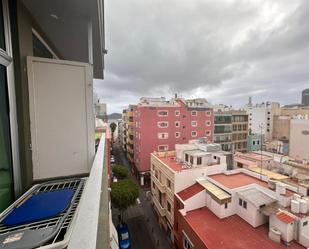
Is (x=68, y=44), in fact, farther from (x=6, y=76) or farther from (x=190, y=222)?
(x=190, y=222)

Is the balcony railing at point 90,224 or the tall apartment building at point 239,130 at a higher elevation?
the balcony railing at point 90,224

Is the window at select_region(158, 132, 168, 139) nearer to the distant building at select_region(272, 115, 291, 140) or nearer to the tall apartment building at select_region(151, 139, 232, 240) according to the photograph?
the tall apartment building at select_region(151, 139, 232, 240)

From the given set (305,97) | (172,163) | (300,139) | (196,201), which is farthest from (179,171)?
(305,97)

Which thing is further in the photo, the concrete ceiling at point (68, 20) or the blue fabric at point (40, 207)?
the concrete ceiling at point (68, 20)

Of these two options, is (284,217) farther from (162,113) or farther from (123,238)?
(162,113)

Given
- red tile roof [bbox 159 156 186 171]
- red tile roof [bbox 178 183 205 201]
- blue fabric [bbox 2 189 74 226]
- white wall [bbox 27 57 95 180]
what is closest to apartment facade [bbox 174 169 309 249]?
red tile roof [bbox 178 183 205 201]

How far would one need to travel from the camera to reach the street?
36.6ft

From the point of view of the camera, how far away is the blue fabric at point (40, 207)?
56.4 inches

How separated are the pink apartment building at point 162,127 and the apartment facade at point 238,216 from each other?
10548mm

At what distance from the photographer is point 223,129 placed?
27.1 metres

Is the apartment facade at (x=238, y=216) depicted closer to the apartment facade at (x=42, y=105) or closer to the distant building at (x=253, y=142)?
the apartment facade at (x=42, y=105)

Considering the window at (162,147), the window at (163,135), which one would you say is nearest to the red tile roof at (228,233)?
the window at (162,147)

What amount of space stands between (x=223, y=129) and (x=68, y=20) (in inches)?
1087

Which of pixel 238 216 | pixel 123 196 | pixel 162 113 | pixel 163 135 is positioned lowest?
pixel 123 196
